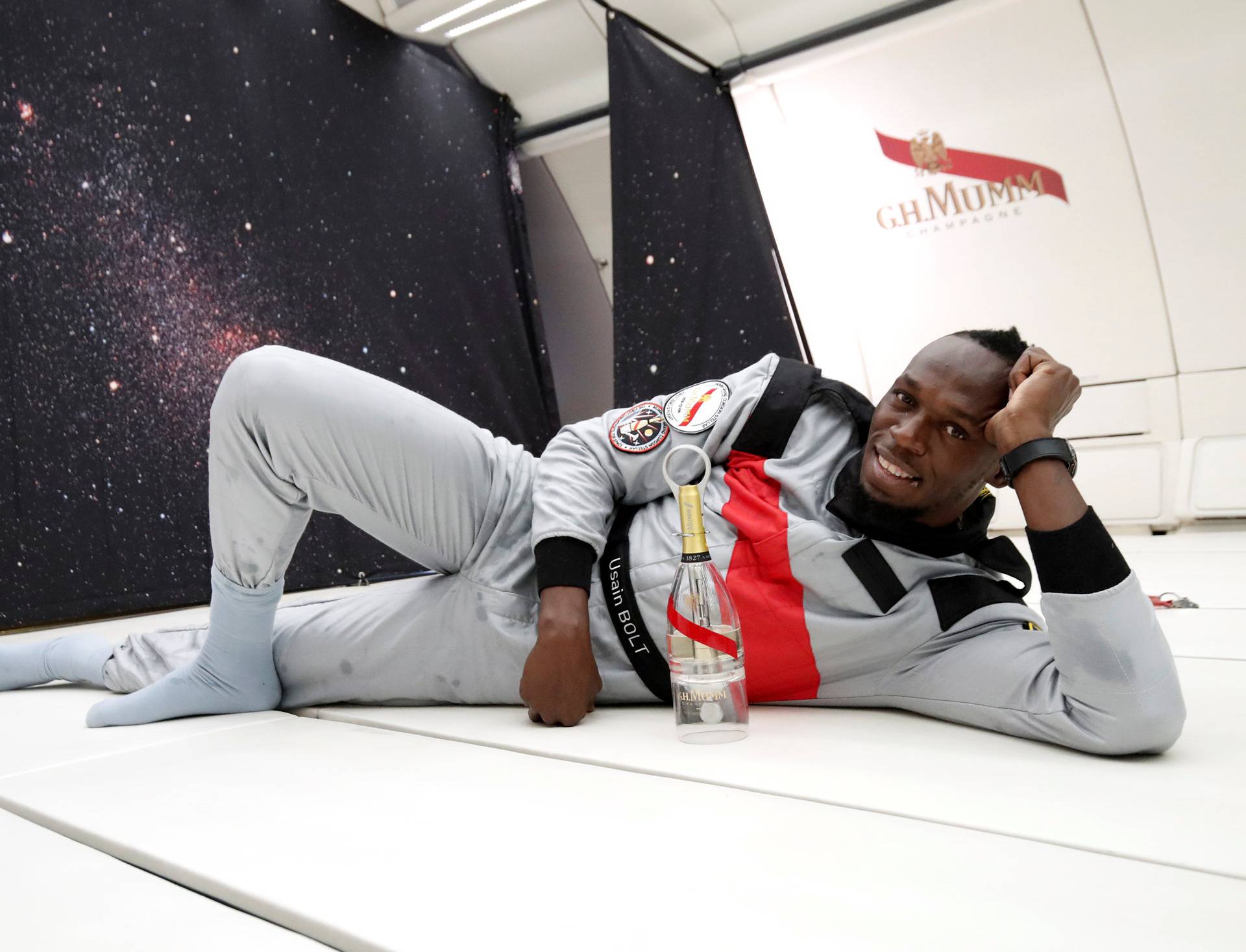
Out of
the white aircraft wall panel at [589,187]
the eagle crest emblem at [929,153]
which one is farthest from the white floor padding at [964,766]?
the white aircraft wall panel at [589,187]

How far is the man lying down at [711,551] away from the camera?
0.93 metres

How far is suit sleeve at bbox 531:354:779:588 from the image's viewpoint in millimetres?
1140

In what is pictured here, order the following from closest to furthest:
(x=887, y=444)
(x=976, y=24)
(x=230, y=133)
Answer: (x=887, y=444), (x=230, y=133), (x=976, y=24)

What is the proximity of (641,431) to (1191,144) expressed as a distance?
11.0ft

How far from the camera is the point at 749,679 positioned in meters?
1.17

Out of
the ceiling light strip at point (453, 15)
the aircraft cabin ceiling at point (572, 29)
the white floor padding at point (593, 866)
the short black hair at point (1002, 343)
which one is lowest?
the white floor padding at point (593, 866)

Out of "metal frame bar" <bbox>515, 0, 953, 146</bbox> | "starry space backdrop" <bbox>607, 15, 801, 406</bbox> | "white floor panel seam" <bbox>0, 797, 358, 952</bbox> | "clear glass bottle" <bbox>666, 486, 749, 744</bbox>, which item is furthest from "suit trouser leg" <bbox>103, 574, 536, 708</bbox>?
"metal frame bar" <bbox>515, 0, 953, 146</bbox>

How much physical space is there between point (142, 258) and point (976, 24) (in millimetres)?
3202

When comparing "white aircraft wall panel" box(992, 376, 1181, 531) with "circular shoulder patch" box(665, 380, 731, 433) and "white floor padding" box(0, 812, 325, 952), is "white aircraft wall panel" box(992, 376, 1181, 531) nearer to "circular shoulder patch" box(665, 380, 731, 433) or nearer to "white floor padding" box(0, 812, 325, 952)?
"circular shoulder patch" box(665, 380, 731, 433)

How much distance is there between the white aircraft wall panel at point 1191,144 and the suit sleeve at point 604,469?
310 cm

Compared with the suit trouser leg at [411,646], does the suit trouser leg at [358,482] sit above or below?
above

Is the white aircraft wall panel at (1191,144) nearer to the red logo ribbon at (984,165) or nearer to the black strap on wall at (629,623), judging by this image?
the red logo ribbon at (984,165)

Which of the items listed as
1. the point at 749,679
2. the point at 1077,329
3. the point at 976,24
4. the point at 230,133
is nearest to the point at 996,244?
the point at 1077,329

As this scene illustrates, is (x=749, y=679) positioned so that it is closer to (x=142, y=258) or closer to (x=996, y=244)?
(x=142, y=258)
